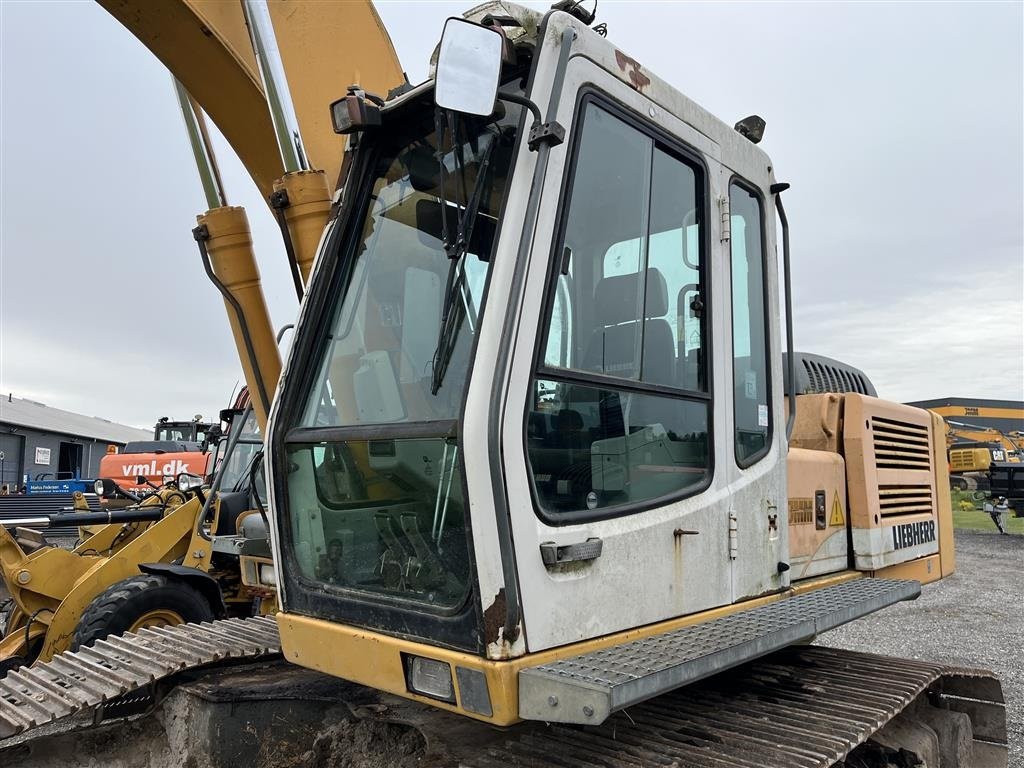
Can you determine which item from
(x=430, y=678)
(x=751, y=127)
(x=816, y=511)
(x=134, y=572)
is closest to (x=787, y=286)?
(x=751, y=127)

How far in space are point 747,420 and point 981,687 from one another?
5.32 ft

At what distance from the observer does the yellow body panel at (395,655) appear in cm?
178

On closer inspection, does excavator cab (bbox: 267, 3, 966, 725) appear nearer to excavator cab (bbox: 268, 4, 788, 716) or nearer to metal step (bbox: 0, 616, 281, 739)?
excavator cab (bbox: 268, 4, 788, 716)

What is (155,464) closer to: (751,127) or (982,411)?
(751,127)

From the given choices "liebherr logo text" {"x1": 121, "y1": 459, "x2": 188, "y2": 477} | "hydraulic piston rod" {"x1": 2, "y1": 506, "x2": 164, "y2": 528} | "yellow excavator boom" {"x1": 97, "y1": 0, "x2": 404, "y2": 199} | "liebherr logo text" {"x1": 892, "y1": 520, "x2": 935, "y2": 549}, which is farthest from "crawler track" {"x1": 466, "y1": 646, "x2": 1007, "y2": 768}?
"liebherr logo text" {"x1": 121, "y1": 459, "x2": 188, "y2": 477}

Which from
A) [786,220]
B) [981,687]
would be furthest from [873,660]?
[786,220]

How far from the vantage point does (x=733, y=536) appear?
8.38 feet

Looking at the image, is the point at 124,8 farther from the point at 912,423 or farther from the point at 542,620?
the point at 912,423

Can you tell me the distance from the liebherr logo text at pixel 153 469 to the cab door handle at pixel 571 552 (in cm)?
1171

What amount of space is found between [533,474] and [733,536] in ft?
3.05

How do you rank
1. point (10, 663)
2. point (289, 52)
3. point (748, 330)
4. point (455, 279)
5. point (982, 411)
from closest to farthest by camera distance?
point (455, 279), point (748, 330), point (289, 52), point (10, 663), point (982, 411)

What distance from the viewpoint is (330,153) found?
3260 mm

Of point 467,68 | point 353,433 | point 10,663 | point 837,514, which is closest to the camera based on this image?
point 467,68

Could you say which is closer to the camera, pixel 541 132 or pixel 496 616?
pixel 496 616
